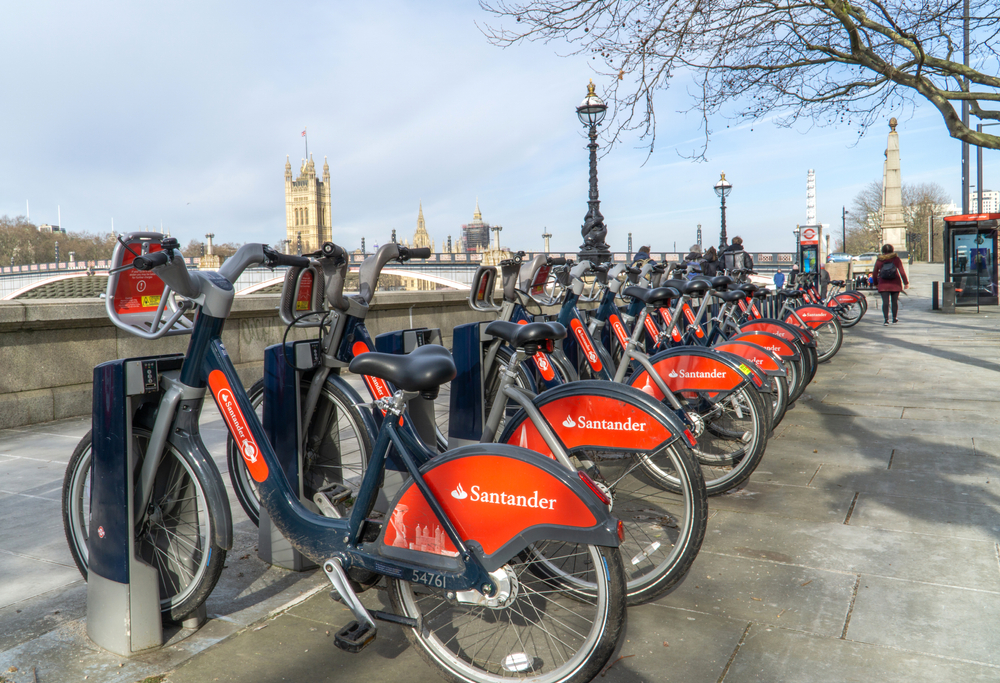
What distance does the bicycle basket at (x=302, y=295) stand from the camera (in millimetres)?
3062

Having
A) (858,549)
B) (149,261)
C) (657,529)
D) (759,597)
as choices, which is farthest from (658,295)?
(149,261)

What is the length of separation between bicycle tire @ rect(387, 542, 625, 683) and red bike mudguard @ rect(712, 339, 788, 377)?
2.78 m

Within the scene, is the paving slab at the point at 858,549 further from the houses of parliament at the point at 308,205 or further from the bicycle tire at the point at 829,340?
the houses of parliament at the point at 308,205

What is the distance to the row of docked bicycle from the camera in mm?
2053

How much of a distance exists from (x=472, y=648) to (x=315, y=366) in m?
1.33

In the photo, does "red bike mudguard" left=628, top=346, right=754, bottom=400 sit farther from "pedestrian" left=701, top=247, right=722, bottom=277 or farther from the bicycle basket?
"pedestrian" left=701, top=247, right=722, bottom=277

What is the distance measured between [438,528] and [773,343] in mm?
4327

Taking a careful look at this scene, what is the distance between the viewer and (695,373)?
13.1 feet

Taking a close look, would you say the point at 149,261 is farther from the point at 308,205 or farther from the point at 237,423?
the point at 308,205

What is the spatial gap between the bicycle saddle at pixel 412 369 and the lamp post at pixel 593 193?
11028 mm

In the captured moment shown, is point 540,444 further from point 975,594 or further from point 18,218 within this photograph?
point 18,218

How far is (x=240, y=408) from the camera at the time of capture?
2.42 meters

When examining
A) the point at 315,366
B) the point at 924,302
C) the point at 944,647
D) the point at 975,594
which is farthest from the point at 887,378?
the point at 924,302

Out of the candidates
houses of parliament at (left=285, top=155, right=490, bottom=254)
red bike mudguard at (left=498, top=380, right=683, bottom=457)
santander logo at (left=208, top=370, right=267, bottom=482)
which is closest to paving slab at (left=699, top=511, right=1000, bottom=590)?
red bike mudguard at (left=498, top=380, right=683, bottom=457)
